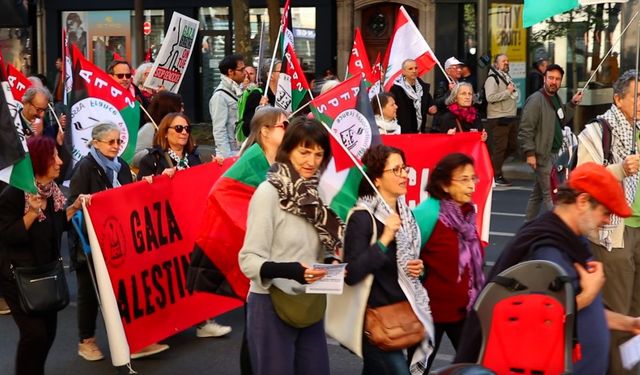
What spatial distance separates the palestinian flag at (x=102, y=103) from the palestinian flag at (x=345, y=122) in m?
2.59

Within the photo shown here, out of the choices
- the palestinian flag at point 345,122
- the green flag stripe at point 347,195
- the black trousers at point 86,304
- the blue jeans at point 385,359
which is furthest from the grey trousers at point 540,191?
the blue jeans at point 385,359

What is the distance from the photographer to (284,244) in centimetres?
511

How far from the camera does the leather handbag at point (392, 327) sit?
5207 millimetres

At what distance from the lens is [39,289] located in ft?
20.0

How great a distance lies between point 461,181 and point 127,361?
2.45 m

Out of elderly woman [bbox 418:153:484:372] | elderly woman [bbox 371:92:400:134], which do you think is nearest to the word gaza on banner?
elderly woman [bbox 371:92:400:134]

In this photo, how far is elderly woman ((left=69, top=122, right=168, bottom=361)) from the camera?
7301 mm

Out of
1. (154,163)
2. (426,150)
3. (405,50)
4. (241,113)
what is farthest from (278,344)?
(405,50)

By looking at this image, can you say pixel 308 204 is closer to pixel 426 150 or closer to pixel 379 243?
pixel 379 243

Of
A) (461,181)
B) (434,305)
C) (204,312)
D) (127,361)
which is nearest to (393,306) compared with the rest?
(434,305)

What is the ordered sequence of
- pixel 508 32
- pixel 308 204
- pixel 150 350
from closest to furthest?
pixel 308 204 < pixel 150 350 < pixel 508 32

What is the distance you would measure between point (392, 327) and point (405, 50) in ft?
24.2

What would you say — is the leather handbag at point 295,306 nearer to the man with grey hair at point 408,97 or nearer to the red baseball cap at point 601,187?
the red baseball cap at point 601,187

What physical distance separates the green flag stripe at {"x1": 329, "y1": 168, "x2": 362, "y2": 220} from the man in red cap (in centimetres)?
150
